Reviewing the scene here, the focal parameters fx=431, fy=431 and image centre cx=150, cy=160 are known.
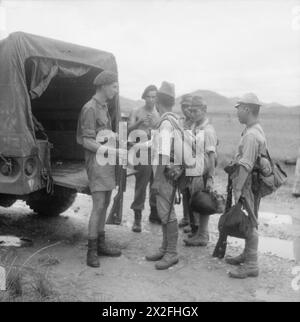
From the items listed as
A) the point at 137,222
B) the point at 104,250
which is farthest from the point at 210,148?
the point at 104,250

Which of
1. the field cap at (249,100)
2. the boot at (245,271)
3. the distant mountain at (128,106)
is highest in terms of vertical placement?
the field cap at (249,100)

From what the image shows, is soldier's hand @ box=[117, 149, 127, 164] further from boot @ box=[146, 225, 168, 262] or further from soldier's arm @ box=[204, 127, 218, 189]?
soldier's arm @ box=[204, 127, 218, 189]

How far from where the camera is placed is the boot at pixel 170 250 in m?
4.88

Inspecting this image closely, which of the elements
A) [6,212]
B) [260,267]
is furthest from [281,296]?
[6,212]

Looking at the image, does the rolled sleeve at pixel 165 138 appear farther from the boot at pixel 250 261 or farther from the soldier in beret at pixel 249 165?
the boot at pixel 250 261

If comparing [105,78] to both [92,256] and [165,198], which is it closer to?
[165,198]

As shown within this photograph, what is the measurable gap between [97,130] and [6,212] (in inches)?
124

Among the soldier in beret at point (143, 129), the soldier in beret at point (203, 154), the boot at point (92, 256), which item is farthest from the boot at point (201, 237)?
the boot at point (92, 256)

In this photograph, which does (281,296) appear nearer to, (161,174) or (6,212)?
(161,174)

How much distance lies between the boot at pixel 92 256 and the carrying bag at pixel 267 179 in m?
1.90

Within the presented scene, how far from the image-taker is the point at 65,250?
5.44m

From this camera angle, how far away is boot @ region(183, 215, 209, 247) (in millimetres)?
5703

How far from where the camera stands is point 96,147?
4.67 meters

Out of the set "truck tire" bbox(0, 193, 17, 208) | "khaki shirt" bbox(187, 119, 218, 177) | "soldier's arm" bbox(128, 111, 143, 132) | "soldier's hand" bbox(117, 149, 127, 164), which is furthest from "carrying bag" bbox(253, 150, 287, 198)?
"truck tire" bbox(0, 193, 17, 208)
